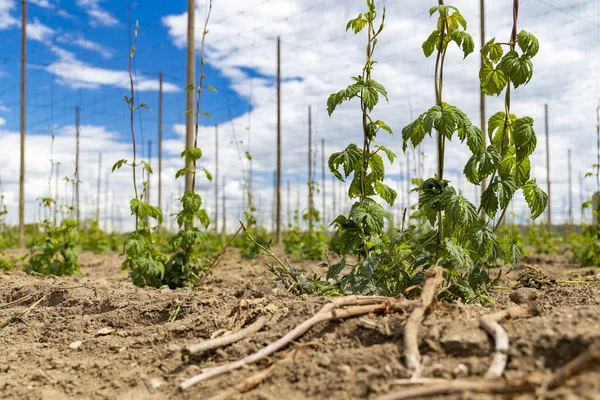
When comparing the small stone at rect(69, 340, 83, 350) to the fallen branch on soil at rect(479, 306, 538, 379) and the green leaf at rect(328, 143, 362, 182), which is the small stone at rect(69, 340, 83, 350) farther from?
the fallen branch on soil at rect(479, 306, 538, 379)

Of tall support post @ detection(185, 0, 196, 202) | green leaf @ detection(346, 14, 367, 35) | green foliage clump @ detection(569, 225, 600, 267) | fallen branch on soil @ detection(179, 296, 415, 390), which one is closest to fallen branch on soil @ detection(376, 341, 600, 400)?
fallen branch on soil @ detection(179, 296, 415, 390)

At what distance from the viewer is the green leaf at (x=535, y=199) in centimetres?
300

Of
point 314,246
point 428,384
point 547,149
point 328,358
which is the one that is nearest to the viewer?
point 428,384

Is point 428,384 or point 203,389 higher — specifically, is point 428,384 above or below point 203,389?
above

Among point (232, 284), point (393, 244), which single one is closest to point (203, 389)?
point (393, 244)

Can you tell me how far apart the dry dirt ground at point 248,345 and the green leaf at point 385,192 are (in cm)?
85

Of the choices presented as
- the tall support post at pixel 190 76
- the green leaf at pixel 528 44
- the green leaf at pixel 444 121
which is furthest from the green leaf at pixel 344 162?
the tall support post at pixel 190 76

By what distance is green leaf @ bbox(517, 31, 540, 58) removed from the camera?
10.1 feet

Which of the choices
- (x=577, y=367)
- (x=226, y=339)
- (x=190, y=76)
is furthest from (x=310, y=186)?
(x=577, y=367)

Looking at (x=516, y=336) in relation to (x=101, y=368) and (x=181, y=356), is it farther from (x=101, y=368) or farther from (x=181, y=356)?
(x=101, y=368)

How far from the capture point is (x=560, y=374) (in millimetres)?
1626

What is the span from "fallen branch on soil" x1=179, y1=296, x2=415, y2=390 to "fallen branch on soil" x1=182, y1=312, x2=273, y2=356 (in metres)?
0.16

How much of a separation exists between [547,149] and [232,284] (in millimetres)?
12485

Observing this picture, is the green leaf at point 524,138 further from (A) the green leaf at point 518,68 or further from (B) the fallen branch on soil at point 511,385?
(B) the fallen branch on soil at point 511,385
